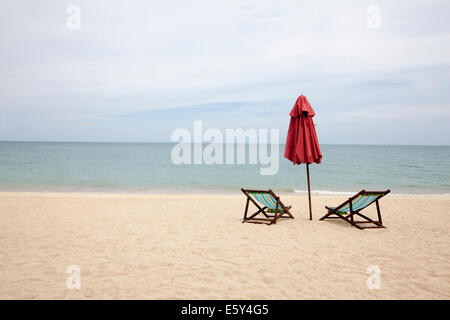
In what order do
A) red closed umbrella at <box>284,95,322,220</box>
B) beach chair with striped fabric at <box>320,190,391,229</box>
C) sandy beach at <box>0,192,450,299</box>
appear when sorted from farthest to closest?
1. red closed umbrella at <box>284,95,322,220</box>
2. beach chair with striped fabric at <box>320,190,391,229</box>
3. sandy beach at <box>0,192,450,299</box>

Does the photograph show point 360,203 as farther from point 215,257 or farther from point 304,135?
point 215,257

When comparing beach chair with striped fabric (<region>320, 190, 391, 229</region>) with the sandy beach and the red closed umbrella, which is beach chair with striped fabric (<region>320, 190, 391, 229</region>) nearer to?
the sandy beach

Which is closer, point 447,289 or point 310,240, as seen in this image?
point 447,289


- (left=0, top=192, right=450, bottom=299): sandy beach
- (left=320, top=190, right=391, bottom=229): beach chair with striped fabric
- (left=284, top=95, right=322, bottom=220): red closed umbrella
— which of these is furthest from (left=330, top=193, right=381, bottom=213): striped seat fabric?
(left=284, top=95, right=322, bottom=220): red closed umbrella

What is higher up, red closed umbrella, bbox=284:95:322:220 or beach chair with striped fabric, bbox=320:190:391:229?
red closed umbrella, bbox=284:95:322:220

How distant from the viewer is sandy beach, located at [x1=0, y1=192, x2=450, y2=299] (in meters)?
3.04

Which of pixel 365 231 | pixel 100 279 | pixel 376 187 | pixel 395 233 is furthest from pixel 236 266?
pixel 376 187

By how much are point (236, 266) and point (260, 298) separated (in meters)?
0.85

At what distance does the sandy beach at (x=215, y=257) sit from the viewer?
9.98 feet

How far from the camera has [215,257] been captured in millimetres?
4047

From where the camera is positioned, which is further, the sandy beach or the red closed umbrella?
the red closed umbrella

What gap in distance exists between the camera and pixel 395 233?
5477 millimetres

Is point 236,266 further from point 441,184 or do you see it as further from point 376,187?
point 441,184
